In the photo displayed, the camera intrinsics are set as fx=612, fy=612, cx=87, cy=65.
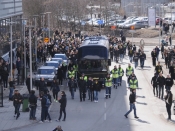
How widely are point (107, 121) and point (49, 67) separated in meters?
12.7

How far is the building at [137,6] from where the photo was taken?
93688 millimetres

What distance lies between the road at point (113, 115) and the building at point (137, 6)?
58.5 meters

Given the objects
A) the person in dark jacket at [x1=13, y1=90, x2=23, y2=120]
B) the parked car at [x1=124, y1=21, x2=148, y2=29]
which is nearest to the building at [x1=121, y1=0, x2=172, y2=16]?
the parked car at [x1=124, y1=21, x2=148, y2=29]

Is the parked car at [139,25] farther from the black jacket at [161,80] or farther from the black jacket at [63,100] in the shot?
the black jacket at [63,100]

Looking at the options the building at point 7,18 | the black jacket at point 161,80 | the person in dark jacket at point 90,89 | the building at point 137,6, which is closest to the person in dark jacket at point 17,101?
the person in dark jacket at point 90,89

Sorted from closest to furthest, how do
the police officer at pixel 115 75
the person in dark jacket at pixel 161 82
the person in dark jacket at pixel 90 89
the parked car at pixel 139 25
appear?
1. the person in dark jacket at pixel 90 89
2. the person in dark jacket at pixel 161 82
3. the police officer at pixel 115 75
4. the parked car at pixel 139 25

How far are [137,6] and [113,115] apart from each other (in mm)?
66735

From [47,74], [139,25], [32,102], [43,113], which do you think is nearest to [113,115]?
[43,113]

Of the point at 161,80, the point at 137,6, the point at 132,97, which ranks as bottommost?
the point at 132,97

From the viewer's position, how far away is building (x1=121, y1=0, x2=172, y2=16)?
93688 millimetres

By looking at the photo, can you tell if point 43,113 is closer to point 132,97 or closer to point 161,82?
point 132,97

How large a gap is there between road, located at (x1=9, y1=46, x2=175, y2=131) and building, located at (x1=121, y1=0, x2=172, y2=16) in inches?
2304

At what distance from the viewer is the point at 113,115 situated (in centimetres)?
2902

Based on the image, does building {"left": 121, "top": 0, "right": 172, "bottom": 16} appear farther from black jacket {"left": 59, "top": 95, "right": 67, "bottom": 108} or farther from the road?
black jacket {"left": 59, "top": 95, "right": 67, "bottom": 108}
